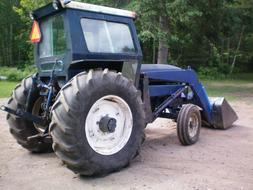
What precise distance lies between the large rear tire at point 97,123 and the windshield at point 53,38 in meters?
0.84

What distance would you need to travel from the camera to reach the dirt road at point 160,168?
3.97 meters

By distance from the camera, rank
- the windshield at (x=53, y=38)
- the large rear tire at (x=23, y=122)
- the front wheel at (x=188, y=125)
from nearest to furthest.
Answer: the windshield at (x=53, y=38), the large rear tire at (x=23, y=122), the front wheel at (x=188, y=125)

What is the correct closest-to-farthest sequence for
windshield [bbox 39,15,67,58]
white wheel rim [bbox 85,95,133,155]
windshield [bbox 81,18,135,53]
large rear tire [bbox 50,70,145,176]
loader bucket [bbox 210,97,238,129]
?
1. large rear tire [bbox 50,70,145,176]
2. white wheel rim [bbox 85,95,133,155]
3. windshield [bbox 81,18,135,53]
4. windshield [bbox 39,15,67,58]
5. loader bucket [bbox 210,97,238,129]

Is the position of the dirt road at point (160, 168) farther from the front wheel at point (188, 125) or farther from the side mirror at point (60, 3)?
the side mirror at point (60, 3)

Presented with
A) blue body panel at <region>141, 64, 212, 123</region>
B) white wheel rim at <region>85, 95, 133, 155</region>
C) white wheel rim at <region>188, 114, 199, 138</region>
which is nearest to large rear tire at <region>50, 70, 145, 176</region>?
white wheel rim at <region>85, 95, 133, 155</region>

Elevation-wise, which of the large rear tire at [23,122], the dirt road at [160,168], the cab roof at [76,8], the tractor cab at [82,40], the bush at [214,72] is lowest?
the bush at [214,72]

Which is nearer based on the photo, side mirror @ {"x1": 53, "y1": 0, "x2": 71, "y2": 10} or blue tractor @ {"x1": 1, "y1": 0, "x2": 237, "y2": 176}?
blue tractor @ {"x1": 1, "y1": 0, "x2": 237, "y2": 176}

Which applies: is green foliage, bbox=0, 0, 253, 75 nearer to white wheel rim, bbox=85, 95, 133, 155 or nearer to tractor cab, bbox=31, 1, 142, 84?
tractor cab, bbox=31, 1, 142, 84

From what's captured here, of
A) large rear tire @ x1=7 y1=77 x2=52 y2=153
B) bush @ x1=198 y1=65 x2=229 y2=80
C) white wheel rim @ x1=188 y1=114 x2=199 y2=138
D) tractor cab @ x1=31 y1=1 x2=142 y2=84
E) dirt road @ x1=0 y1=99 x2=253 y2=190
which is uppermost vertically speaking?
tractor cab @ x1=31 y1=1 x2=142 y2=84

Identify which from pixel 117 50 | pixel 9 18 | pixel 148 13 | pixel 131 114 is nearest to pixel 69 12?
pixel 117 50

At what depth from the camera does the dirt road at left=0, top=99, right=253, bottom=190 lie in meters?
3.97

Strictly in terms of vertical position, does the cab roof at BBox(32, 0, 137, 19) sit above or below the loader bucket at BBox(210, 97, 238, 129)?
above

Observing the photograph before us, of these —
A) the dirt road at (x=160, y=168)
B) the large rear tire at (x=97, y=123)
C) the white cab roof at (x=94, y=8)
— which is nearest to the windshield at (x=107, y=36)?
the white cab roof at (x=94, y=8)

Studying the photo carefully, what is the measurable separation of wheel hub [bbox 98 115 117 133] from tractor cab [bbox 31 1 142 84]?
696 millimetres
